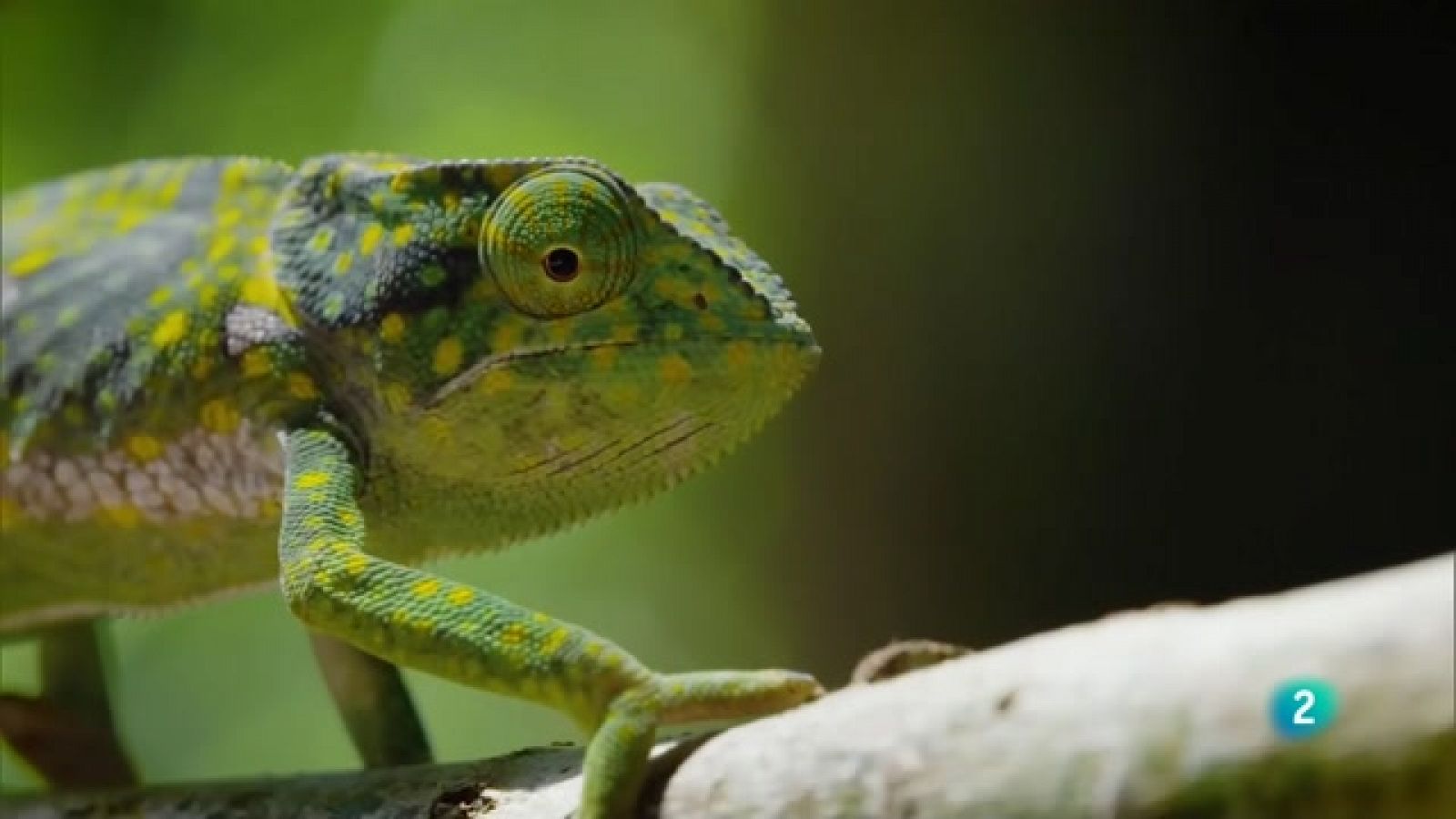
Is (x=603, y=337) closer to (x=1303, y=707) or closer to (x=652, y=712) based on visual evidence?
(x=652, y=712)

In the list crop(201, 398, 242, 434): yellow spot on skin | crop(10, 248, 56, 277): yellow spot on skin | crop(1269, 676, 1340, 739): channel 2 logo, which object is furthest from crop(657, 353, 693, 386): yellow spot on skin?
crop(10, 248, 56, 277): yellow spot on skin

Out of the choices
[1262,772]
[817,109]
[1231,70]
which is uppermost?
[817,109]

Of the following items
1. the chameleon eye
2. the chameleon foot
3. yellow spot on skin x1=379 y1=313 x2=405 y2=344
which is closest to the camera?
the chameleon foot

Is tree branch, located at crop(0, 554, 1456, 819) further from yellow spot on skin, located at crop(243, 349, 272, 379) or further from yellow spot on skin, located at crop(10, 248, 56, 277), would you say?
yellow spot on skin, located at crop(10, 248, 56, 277)

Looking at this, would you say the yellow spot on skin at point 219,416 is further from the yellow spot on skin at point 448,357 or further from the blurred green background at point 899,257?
the blurred green background at point 899,257

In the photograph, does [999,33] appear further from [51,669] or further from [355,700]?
[51,669]

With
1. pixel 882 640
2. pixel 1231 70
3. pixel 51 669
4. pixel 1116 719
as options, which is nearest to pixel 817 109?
pixel 1231 70
